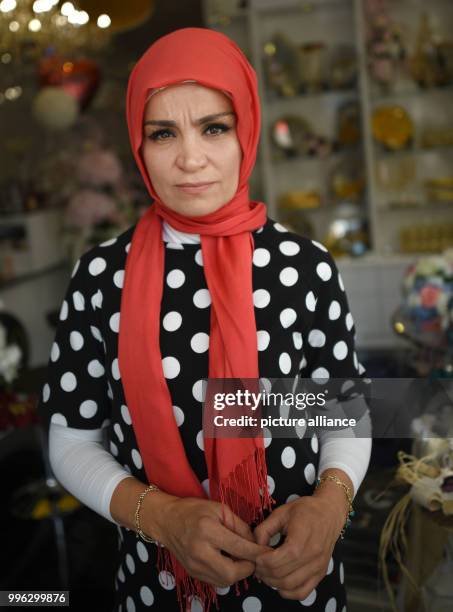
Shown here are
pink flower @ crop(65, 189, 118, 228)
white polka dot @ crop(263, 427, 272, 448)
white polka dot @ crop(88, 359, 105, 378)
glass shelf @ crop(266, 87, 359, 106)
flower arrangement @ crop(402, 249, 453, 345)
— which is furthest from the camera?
glass shelf @ crop(266, 87, 359, 106)

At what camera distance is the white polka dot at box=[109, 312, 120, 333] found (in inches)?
37.7

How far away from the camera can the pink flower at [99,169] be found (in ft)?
12.6

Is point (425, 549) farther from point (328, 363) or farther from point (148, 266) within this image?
point (148, 266)

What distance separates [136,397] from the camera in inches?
36.2

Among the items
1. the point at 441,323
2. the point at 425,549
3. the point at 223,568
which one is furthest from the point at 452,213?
the point at 223,568

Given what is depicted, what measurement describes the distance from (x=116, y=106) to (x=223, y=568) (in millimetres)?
5338

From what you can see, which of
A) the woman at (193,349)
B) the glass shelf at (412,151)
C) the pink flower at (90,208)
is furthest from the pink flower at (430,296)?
the glass shelf at (412,151)

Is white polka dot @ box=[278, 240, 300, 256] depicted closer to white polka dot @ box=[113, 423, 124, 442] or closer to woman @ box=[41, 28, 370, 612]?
woman @ box=[41, 28, 370, 612]

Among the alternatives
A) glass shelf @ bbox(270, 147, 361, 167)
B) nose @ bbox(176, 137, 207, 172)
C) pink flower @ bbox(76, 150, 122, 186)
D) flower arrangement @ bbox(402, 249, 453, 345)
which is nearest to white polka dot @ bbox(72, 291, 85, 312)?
nose @ bbox(176, 137, 207, 172)

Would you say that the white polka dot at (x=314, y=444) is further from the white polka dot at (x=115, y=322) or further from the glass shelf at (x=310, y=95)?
the glass shelf at (x=310, y=95)

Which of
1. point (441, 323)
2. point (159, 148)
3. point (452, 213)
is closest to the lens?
point (159, 148)

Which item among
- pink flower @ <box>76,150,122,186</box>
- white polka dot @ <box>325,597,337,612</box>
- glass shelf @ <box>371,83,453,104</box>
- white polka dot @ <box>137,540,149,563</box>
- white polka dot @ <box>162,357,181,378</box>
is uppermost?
glass shelf @ <box>371,83,453,104</box>

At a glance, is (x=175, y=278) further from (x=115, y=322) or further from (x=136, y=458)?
Answer: (x=136, y=458)

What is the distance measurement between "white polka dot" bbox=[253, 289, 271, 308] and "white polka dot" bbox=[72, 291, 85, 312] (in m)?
0.26
